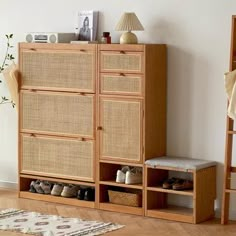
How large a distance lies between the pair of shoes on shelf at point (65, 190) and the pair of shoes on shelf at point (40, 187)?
0.28 ft

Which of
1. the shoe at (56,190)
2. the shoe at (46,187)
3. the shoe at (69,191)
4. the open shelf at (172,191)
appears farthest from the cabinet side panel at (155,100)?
the shoe at (46,187)

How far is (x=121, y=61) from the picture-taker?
610 centimetres

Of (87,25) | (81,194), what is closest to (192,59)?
(87,25)

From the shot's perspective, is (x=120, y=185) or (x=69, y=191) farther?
(x=69, y=191)

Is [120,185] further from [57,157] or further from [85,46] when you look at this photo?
[85,46]

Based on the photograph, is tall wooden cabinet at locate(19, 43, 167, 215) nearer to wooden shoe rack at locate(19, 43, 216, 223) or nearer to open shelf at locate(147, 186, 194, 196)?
wooden shoe rack at locate(19, 43, 216, 223)

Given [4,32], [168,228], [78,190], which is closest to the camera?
[168,228]

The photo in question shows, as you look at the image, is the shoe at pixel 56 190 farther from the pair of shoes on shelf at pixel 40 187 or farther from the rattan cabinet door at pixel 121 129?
the rattan cabinet door at pixel 121 129

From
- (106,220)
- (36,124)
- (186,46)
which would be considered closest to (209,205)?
(106,220)

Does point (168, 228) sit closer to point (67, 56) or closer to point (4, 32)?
point (67, 56)

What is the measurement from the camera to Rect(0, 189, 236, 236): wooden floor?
562cm

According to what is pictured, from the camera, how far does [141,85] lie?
6031 mm

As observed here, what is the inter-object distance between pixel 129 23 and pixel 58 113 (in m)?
1.04

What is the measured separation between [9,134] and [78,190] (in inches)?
45.1
